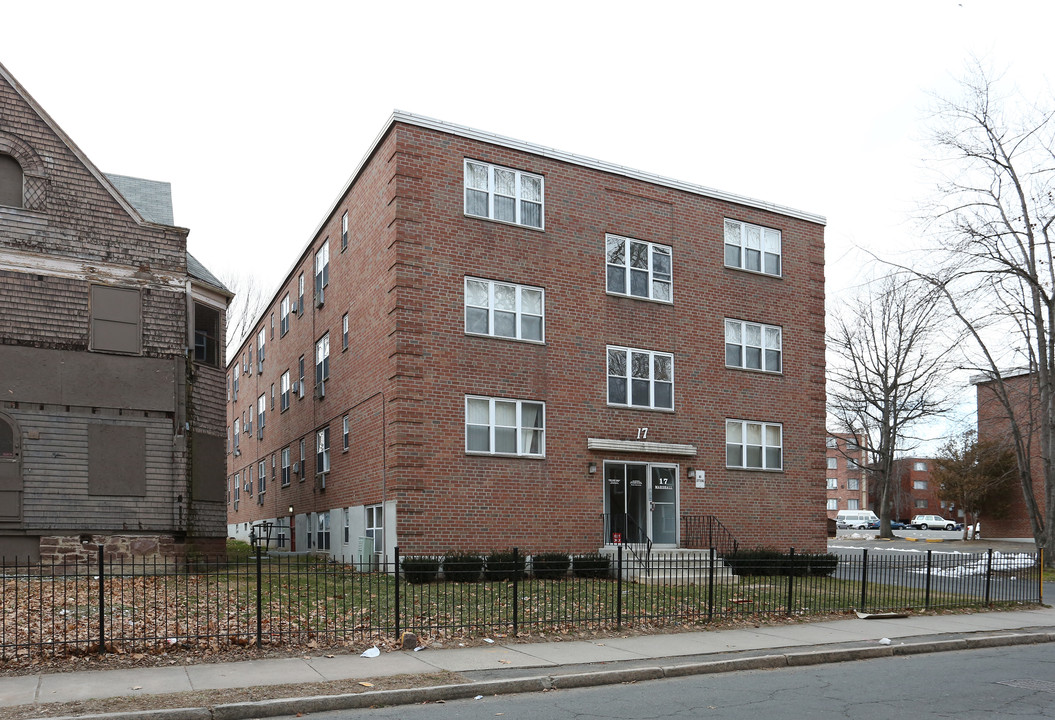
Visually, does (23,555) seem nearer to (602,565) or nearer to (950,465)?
(602,565)

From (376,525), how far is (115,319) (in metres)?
7.83

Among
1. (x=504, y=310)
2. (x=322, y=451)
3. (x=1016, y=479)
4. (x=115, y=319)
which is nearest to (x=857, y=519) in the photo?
(x=1016, y=479)

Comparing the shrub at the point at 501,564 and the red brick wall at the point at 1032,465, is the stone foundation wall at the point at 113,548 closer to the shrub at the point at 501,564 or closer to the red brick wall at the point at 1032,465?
the shrub at the point at 501,564

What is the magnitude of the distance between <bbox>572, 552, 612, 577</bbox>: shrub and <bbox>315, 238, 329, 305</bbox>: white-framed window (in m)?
12.8

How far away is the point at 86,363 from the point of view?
2097 cm

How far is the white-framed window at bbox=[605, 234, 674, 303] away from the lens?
82.3ft

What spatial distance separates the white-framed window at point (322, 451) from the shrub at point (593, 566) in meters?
10.0

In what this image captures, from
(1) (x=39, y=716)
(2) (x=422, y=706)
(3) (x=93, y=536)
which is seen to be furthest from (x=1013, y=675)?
(3) (x=93, y=536)

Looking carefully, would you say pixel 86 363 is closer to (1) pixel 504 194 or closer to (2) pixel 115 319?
(2) pixel 115 319

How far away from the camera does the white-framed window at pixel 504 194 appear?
76.7 ft

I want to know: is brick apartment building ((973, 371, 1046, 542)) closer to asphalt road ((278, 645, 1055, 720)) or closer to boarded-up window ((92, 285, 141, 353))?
asphalt road ((278, 645, 1055, 720))

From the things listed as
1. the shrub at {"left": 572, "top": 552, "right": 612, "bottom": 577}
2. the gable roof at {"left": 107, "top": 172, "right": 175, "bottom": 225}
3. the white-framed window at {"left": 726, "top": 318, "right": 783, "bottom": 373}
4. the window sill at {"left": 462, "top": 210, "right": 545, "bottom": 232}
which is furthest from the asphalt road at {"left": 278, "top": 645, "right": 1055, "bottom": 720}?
the gable roof at {"left": 107, "top": 172, "right": 175, "bottom": 225}

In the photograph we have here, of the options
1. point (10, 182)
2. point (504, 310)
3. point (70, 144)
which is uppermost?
point (70, 144)

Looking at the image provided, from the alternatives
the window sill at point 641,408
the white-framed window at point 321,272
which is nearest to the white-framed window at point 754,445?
the window sill at point 641,408
